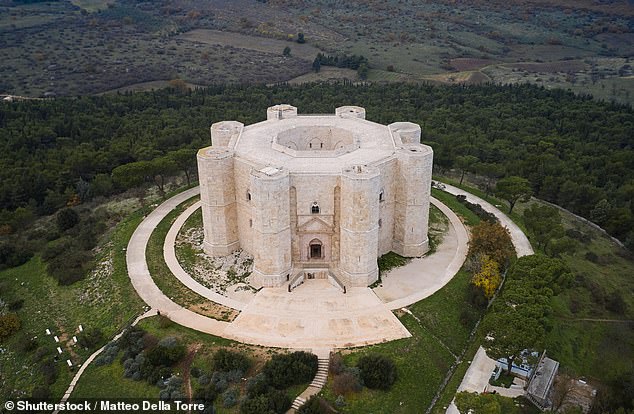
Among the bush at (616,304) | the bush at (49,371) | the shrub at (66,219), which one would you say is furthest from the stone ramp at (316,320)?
the shrub at (66,219)

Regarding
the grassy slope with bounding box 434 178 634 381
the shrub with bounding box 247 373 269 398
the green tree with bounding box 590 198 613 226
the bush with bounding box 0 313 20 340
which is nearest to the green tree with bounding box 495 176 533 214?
the grassy slope with bounding box 434 178 634 381

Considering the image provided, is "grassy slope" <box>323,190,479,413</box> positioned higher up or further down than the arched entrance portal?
further down

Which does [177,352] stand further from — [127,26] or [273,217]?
[127,26]

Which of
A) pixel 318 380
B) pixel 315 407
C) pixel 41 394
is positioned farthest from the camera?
pixel 41 394

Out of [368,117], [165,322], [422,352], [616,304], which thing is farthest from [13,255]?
[616,304]

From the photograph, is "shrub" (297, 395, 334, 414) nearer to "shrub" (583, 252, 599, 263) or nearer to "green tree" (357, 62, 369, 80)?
"shrub" (583, 252, 599, 263)

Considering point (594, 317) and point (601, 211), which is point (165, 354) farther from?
point (601, 211)
